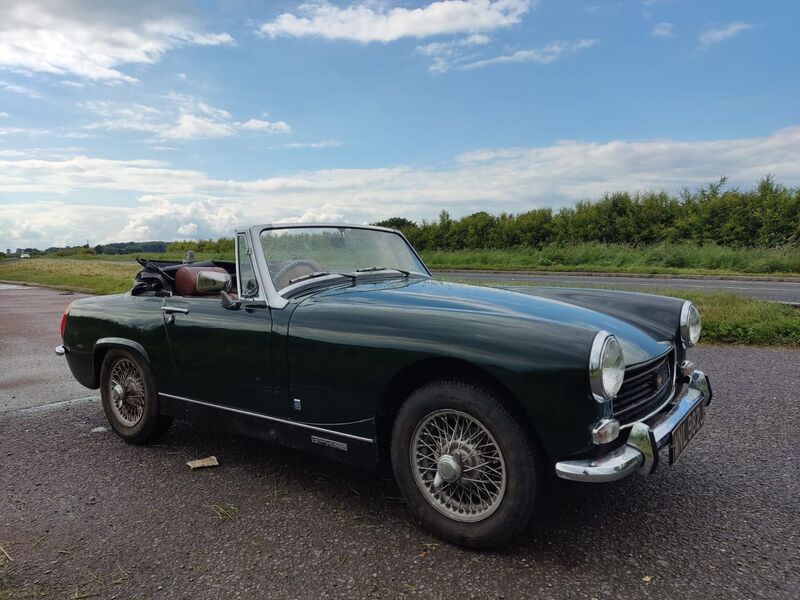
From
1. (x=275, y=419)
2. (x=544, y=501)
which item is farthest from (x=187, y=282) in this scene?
(x=544, y=501)

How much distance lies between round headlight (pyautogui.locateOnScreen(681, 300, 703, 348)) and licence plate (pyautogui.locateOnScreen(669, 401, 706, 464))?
0.44 metres

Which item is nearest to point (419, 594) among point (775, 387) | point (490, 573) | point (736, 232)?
point (490, 573)

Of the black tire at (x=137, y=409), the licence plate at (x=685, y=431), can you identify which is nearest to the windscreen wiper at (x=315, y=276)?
the black tire at (x=137, y=409)

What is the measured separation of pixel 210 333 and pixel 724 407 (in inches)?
152

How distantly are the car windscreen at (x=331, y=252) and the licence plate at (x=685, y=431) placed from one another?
197cm

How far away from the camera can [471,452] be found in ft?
8.10

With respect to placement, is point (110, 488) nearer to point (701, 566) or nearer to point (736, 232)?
point (701, 566)

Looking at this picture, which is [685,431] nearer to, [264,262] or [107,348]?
[264,262]

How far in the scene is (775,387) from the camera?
4961mm

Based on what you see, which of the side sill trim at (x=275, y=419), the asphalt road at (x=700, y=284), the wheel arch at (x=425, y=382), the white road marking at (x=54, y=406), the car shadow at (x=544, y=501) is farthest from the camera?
the asphalt road at (x=700, y=284)

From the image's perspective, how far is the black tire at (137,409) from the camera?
377 centimetres

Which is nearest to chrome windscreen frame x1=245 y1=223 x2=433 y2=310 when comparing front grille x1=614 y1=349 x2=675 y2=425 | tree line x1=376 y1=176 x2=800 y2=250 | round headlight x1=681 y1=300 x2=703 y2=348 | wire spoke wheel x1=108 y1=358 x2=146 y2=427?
wire spoke wheel x1=108 y1=358 x2=146 y2=427

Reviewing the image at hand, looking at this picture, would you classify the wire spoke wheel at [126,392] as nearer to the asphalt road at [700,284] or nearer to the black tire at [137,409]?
the black tire at [137,409]

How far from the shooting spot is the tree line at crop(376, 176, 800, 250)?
71.4 ft
